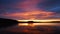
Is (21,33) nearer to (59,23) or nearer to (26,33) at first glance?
(26,33)

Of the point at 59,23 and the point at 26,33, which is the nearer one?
the point at 26,33

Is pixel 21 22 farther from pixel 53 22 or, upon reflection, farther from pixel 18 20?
pixel 53 22

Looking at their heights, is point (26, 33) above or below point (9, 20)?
below

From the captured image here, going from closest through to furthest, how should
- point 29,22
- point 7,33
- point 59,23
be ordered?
point 7,33
point 29,22
point 59,23

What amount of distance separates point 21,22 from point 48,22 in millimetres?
2056

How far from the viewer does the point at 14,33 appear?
723cm

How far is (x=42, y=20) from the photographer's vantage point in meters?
11.4

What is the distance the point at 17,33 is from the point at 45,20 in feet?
15.2

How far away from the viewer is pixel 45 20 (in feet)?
37.8

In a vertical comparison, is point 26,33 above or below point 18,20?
Result: below

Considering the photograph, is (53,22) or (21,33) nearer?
(21,33)

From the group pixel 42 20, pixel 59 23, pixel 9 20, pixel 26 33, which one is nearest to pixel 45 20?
pixel 42 20

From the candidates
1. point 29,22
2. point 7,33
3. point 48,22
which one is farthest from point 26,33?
point 48,22

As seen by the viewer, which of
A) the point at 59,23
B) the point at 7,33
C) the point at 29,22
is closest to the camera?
the point at 7,33
